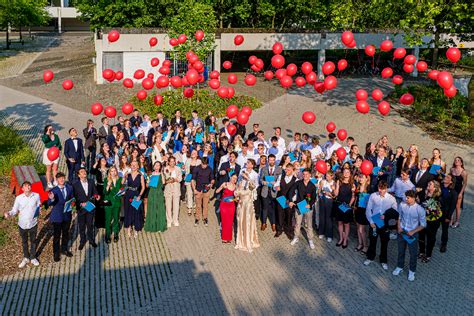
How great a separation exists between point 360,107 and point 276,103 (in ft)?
34.4

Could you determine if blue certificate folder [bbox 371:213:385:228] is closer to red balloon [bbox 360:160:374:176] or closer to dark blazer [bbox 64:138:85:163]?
red balloon [bbox 360:160:374:176]

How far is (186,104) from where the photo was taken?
2306 centimetres

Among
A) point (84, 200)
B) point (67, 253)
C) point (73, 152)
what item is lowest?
point (67, 253)

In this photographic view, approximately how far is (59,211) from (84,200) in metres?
0.59

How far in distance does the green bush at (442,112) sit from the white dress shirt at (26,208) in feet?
52.2

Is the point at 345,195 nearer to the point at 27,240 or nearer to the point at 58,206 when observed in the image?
the point at 58,206

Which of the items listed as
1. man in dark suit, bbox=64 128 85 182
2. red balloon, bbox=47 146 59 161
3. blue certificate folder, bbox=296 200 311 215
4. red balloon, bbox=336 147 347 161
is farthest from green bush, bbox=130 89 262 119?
blue certificate folder, bbox=296 200 311 215

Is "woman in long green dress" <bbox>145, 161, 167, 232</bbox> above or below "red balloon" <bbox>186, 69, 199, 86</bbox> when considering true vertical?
below

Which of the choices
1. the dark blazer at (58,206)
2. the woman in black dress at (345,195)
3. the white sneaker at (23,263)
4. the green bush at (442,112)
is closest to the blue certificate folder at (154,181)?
the dark blazer at (58,206)

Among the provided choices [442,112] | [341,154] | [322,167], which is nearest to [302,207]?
[322,167]

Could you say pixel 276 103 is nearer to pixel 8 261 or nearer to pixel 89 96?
pixel 89 96

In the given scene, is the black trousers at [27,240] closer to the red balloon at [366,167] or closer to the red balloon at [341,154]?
the red balloon at [366,167]

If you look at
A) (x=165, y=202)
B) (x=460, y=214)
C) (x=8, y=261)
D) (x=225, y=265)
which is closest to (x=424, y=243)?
(x=460, y=214)

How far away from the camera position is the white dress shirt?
9.22 m
